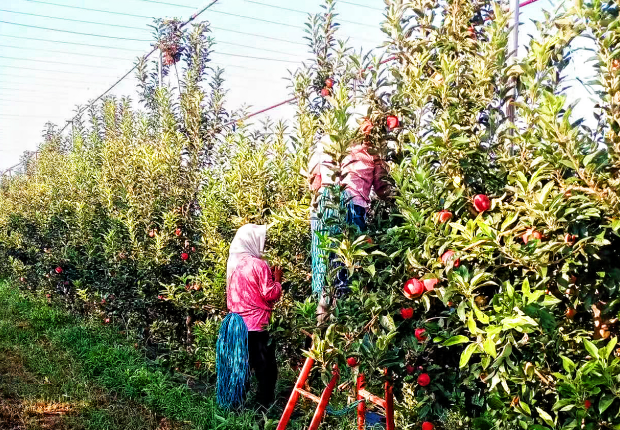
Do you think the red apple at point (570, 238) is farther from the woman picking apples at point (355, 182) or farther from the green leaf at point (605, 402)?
the woman picking apples at point (355, 182)

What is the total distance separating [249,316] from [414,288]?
249 centimetres

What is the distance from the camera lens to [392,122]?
2.80 metres

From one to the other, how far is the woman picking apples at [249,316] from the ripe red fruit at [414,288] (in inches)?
87.6

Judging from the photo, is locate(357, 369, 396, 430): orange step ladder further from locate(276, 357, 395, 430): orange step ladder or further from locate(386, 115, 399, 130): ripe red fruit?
locate(386, 115, 399, 130): ripe red fruit

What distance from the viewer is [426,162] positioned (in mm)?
2469

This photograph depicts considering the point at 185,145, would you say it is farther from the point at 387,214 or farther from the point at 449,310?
the point at 449,310

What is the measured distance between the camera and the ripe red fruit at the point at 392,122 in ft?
9.16

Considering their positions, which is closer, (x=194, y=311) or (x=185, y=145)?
(x=194, y=311)

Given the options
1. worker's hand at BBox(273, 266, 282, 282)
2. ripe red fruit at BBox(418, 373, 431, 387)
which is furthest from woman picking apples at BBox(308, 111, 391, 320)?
worker's hand at BBox(273, 266, 282, 282)

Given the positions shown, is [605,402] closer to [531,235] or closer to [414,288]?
[531,235]

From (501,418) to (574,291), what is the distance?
1.79 feet

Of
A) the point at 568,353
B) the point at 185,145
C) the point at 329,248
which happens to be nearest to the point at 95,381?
the point at 185,145

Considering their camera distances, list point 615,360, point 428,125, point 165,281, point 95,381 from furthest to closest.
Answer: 1. point 165,281
2. point 95,381
3. point 428,125
4. point 615,360

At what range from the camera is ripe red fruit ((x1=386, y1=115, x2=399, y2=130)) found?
110 inches
